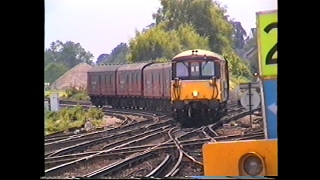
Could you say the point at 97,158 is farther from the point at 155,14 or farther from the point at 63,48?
the point at 155,14

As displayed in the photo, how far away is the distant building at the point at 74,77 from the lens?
11.8ft

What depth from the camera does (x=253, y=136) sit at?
3484mm

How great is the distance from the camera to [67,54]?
3465 millimetres

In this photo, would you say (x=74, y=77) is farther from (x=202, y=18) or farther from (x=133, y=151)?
(x=202, y=18)

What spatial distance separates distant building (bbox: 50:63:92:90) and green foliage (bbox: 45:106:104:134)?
14 centimetres

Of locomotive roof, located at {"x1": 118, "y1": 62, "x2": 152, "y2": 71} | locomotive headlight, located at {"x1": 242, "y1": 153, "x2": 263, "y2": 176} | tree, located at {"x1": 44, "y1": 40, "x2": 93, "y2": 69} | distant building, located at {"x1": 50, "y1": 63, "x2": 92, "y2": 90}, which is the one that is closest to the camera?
locomotive headlight, located at {"x1": 242, "y1": 153, "x2": 263, "y2": 176}

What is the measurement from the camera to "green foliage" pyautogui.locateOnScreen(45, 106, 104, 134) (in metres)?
3.55

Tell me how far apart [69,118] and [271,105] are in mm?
1143

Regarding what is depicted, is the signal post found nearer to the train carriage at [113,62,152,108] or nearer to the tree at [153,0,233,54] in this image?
the tree at [153,0,233,54]

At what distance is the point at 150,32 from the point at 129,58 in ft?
0.65

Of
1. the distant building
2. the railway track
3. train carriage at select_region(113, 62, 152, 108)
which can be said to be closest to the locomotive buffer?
the railway track

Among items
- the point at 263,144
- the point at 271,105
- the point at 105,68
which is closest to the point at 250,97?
the point at 271,105

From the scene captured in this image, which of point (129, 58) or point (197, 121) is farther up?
point (129, 58)
